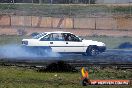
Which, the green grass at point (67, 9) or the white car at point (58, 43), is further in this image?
the green grass at point (67, 9)

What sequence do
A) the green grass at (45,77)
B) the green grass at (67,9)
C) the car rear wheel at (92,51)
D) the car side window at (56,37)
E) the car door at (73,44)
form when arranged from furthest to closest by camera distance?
the green grass at (67,9) → the car rear wheel at (92,51) → the car door at (73,44) → the car side window at (56,37) → the green grass at (45,77)

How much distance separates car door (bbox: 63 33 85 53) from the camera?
22.3 meters

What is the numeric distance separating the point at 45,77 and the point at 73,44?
8398 millimetres

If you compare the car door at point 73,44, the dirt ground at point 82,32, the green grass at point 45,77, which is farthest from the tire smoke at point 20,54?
the dirt ground at point 82,32

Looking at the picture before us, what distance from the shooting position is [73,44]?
22.4 m

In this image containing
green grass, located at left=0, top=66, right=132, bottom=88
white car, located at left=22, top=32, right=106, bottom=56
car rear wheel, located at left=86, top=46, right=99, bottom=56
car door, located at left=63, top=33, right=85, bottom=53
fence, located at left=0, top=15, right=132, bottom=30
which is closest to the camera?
green grass, located at left=0, top=66, right=132, bottom=88

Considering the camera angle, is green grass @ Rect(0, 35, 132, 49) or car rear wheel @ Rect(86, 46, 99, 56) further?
green grass @ Rect(0, 35, 132, 49)

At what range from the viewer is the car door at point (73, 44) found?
22266 mm

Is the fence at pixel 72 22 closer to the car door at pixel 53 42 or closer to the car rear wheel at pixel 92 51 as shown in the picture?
the car rear wheel at pixel 92 51

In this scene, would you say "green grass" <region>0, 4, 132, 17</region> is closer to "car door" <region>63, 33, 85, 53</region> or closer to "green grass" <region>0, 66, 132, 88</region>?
"car door" <region>63, 33, 85, 53</region>

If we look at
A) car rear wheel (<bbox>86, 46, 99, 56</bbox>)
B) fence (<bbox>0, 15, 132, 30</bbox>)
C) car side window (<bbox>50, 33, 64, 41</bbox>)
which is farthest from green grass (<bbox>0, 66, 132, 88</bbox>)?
fence (<bbox>0, 15, 132, 30</bbox>)

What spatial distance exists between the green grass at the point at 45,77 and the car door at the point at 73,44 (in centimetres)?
596

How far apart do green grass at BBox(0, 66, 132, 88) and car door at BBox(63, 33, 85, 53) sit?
19.6 feet

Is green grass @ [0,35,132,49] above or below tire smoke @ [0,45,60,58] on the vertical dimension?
below
